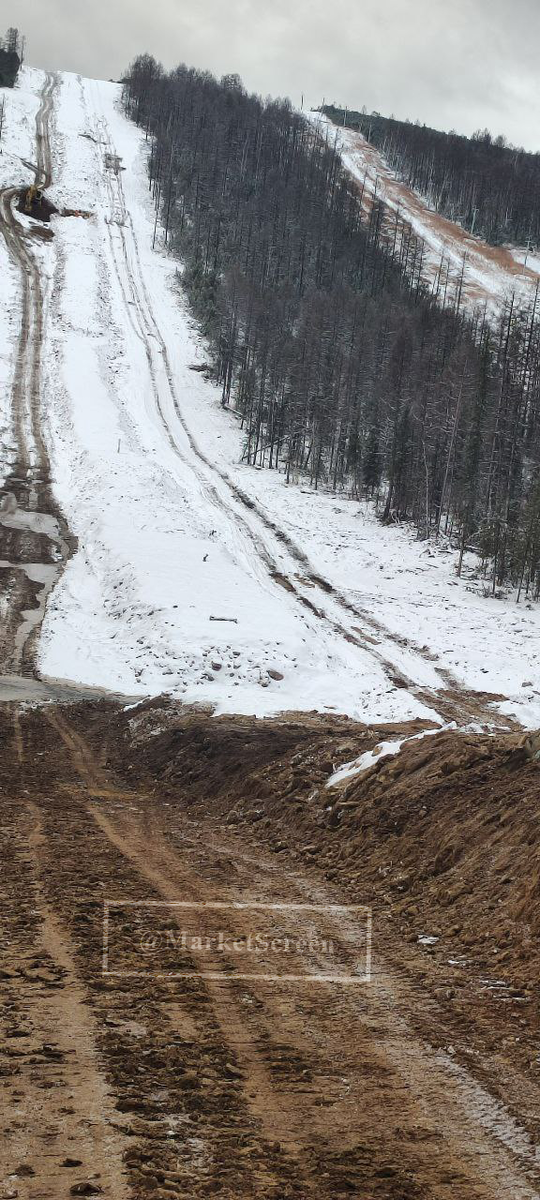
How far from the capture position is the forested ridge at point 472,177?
132 meters

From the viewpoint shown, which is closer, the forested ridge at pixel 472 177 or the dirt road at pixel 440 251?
the dirt road at pixel 440 251

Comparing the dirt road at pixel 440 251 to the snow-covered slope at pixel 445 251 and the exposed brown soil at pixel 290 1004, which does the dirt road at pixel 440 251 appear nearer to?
the snow-covered slope at pixel 445 251

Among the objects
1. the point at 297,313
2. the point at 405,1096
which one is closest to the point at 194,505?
the point at 405,1096

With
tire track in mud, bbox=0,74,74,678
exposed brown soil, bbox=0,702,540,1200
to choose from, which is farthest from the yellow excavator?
exposed brown soil, bbox=0,702,540,1200

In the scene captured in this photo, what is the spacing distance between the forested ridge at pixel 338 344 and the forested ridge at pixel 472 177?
69.0ft

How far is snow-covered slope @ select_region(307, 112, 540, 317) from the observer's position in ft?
353

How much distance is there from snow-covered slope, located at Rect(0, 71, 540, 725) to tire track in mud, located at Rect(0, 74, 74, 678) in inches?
22.0

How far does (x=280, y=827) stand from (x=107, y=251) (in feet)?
275

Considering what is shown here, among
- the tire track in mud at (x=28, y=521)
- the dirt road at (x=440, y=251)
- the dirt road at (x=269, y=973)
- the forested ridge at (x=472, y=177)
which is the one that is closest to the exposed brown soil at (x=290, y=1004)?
the dirt road at (x=269, y=973)

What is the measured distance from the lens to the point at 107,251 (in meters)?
83.8

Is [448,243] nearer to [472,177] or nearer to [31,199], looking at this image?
[472,177]

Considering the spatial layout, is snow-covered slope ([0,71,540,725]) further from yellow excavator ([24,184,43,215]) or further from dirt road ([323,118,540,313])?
dirt road ([323,118,540,313])

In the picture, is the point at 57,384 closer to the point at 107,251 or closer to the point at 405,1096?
the point at 107,251

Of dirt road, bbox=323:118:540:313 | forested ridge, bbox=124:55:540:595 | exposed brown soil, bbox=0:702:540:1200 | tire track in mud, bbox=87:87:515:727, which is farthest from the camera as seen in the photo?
dirt road, bbox=323:118:540:313
